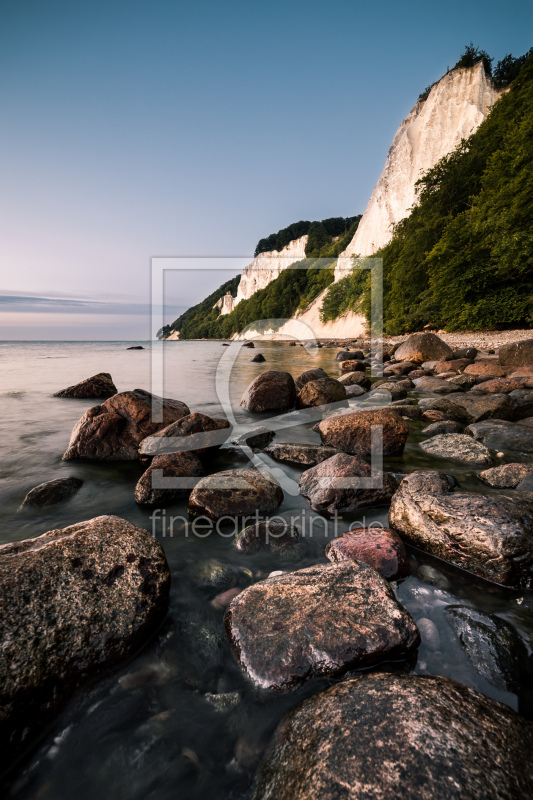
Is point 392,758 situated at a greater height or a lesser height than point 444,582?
greater

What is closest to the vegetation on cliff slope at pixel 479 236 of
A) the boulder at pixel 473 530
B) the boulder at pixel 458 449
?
the boulder at pixel 458 449

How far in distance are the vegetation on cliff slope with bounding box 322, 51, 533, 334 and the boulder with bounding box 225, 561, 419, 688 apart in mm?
23003

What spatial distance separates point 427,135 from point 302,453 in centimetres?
5150

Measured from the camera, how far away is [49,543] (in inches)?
101

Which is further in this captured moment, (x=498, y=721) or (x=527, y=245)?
(x=527, y=245)

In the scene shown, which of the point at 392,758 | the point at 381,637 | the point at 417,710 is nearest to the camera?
the point at 392,758

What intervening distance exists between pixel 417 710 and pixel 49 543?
2574mm

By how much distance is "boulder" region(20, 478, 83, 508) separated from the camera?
456 cm

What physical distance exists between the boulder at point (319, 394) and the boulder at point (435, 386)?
4374mm

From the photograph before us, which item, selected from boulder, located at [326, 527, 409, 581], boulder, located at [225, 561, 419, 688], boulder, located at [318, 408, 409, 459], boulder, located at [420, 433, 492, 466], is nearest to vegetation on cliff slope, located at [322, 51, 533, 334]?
boulder, located at [420, 433, 492, 466]

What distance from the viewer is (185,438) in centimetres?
578

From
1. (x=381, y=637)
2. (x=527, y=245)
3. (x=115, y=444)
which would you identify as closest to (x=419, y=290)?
(x=527, y=245)

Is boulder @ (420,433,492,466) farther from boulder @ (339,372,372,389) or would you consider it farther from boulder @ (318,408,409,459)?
boulder @ (339,372,372,389)

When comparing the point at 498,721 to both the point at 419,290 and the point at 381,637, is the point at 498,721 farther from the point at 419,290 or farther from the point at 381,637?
the point at 419,290
